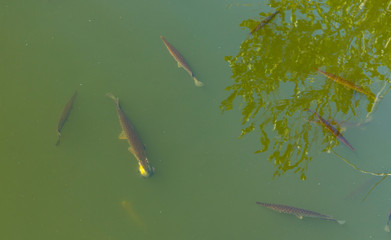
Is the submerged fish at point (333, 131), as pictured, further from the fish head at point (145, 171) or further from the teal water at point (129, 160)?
the fish head at point (145, 171)

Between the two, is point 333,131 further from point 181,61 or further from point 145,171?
point 145,171

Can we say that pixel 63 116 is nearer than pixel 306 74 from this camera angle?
Yes

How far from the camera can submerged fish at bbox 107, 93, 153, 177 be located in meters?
3.48

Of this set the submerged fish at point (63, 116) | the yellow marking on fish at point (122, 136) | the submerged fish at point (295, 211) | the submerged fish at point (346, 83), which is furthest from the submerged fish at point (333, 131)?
the submerged fish at point (63, 116)

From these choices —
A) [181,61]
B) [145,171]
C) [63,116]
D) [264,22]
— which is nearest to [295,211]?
[145,171]

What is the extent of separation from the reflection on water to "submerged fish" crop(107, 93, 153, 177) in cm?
120

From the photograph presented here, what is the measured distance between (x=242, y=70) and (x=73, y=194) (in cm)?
255

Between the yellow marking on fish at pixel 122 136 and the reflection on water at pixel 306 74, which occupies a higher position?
the reflection on water at pixel 306 74

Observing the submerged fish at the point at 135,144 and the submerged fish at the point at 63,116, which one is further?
the submerged fish at the point at 63,116

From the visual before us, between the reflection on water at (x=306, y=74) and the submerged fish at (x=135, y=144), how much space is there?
1.20 m

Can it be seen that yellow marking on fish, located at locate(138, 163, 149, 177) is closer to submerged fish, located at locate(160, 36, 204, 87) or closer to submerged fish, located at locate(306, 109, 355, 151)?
submerged fish, located at locate(160, 36, 204, 87)

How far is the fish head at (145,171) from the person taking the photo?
3.48 m

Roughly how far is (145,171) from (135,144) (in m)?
0.31

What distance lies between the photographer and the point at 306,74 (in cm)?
430
